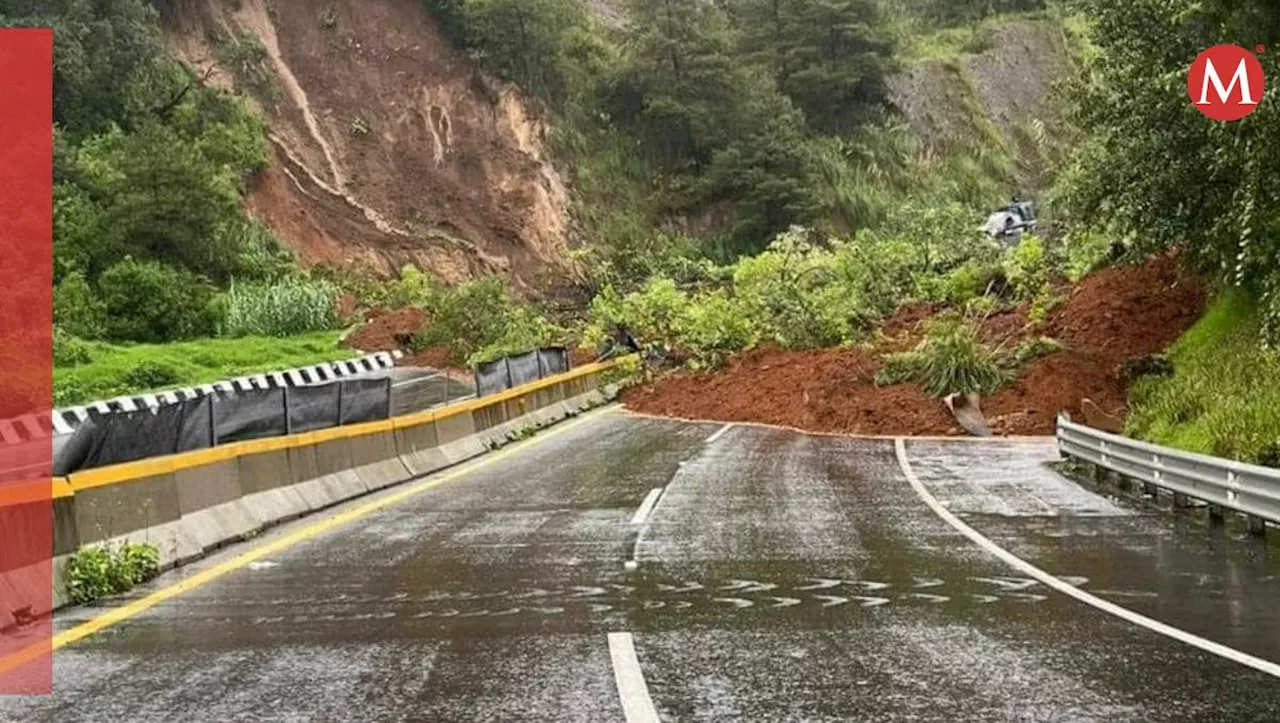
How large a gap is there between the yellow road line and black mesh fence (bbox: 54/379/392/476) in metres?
1.14

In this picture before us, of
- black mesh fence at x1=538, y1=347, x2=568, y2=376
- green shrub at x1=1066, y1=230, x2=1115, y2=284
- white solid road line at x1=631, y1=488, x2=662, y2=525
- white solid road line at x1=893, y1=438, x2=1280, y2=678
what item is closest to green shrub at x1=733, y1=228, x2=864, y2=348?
green shrub at x1=1066, y1=230, x2=1115, y2=284

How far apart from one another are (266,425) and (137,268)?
2992cm

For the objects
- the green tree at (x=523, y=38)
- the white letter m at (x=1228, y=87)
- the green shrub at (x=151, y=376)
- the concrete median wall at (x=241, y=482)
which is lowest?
the concrete median wall at (x=241, y=482)

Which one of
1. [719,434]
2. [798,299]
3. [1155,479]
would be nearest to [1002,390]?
[719,434]

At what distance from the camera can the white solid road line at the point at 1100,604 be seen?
7368mm

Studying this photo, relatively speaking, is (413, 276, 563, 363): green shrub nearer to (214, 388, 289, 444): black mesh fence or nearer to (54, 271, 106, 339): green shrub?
(54, 271, 106, 339): green shrub

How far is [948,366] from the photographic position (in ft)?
82.9

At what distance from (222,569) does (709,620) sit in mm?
4586

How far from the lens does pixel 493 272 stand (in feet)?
185

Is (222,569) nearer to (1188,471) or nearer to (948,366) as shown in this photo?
(1188,471)

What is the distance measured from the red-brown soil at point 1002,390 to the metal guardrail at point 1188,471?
219 inches

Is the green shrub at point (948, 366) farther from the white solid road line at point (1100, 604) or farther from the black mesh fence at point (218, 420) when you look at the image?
the black mesh fence at point (218, 420)

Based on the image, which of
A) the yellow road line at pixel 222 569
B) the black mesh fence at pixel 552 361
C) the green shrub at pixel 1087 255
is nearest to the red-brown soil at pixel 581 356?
the black mesh fence at pixel 552 361

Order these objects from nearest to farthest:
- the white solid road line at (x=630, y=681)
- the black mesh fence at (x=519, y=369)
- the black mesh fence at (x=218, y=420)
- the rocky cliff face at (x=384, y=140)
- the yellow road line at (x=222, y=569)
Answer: the white solid road line at (x=630, y=681)
the yellow road line at (x=222, y=569)
the black mesh fence at (x=218, y=420)
the black mesh fence at (x=519, y=369)
the rocky cliff face at (x=384, y=140)
